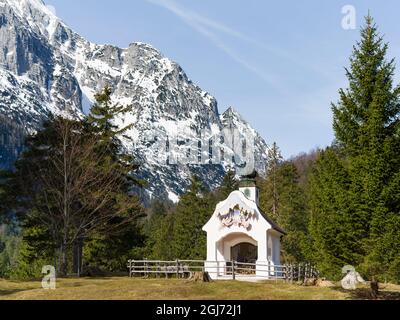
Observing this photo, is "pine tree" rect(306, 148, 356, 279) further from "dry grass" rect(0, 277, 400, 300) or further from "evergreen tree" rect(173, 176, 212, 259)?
"evergreen tree" rect(173, 176, 212, 259)

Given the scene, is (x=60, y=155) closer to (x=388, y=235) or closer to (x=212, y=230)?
(x=212, y=230)

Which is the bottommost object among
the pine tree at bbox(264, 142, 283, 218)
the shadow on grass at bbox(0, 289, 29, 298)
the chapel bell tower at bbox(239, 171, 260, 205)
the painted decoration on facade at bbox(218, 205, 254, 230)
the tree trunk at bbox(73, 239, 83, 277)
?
the shadow on grass at bbox(0, 289, 29, 298)

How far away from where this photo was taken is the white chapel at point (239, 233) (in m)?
40.6

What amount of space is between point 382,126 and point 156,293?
520 inches

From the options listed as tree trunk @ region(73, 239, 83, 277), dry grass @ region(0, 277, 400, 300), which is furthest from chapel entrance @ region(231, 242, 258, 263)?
dry grass @ region(0, 277, 400, 300)

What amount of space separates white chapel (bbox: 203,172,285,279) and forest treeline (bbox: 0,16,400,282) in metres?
3.34

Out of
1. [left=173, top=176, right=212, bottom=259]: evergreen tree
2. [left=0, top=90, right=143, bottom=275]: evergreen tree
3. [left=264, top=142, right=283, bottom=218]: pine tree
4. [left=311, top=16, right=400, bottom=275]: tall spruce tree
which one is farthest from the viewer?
[left=173, top=176, right=212, bottom=259]: evergreen tree

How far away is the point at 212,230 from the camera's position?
4188 cm

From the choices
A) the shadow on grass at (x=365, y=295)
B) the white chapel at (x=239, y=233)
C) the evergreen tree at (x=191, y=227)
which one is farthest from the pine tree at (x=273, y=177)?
the shadow on grass at (x=365, y=295)

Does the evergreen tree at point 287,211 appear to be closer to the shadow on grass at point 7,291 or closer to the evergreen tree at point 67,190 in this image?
the evergreen tree at point 67,190

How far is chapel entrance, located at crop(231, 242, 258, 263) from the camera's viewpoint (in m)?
45.6

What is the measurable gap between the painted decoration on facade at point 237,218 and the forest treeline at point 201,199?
466 cm

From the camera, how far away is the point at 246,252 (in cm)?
4619
